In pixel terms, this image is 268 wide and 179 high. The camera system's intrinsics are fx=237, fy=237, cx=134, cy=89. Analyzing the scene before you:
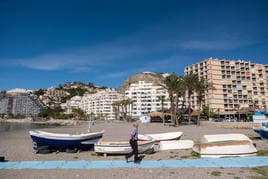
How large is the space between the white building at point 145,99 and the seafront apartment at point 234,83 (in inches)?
1095

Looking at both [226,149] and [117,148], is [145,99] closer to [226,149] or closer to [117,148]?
[117,148]

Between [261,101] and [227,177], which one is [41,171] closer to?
[227,177]

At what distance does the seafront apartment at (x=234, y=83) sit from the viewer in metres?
101

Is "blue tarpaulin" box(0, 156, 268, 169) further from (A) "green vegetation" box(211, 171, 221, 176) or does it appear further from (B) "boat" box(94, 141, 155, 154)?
(B) "boat" box(94, 141, 155, 154)

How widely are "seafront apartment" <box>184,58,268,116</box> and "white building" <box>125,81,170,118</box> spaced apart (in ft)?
91.2

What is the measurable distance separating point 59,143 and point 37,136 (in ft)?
4.78

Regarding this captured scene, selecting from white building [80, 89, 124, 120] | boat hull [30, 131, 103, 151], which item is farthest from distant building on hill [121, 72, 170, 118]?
boat hull [30, 131, 103, 151]

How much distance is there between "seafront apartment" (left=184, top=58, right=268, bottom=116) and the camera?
332 feet

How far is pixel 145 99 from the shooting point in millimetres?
135250

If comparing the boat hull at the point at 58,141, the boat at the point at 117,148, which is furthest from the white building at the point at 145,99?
the boat at the point at 117,148

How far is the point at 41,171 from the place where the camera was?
954 cm

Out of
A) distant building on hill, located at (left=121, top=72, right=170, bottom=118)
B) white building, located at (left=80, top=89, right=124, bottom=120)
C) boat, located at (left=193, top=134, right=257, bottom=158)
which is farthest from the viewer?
white building, located at (left=80, top=89, right=124, bottom=120)

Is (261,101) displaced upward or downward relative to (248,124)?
upward

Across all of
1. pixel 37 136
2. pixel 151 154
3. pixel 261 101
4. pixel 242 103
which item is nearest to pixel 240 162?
pixel 151 154
